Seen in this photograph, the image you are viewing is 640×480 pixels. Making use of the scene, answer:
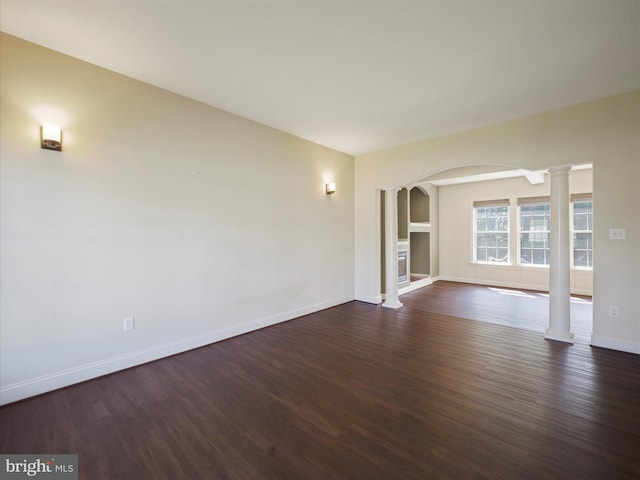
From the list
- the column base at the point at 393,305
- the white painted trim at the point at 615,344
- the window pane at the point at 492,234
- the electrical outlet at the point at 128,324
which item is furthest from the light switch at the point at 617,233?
the electrical outlet at the point at 128,324

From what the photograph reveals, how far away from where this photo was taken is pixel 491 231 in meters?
7.27

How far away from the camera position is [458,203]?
7.68 metres

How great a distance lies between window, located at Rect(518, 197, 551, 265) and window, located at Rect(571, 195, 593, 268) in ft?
1.61

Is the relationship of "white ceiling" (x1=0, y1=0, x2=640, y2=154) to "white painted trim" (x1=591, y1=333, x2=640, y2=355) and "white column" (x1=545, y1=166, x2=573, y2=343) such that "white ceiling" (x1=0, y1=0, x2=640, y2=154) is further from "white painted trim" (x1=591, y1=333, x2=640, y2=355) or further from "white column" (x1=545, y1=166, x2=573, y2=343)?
"white painted trim" (x1=591, y1=333, x2=640, y2=355)

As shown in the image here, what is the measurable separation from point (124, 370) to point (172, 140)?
2424 mm

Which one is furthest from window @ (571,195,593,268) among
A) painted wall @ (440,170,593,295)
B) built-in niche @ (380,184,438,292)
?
built-in niche @ (380,184,438,292)

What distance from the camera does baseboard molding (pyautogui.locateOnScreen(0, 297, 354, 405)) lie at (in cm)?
224

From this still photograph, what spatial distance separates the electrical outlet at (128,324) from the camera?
9.00ft

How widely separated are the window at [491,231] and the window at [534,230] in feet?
1.07

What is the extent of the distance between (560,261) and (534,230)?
384 cm

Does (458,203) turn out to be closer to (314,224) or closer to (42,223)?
(314,224)

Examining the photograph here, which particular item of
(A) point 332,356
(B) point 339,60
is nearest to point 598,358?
(A) point 332,356

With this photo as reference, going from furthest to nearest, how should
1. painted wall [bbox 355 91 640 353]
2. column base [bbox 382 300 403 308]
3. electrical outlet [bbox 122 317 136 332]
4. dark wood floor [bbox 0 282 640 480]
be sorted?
column base [bbox 382 300 403 308]
painted wall [bbox 355 91 640 353]
electrical outlet [bbox 122 317 136 332]
dark wood floor [bbox 0 282 640 480]

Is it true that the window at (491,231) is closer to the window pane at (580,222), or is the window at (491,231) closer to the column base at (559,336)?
the window pane at (580,222)
